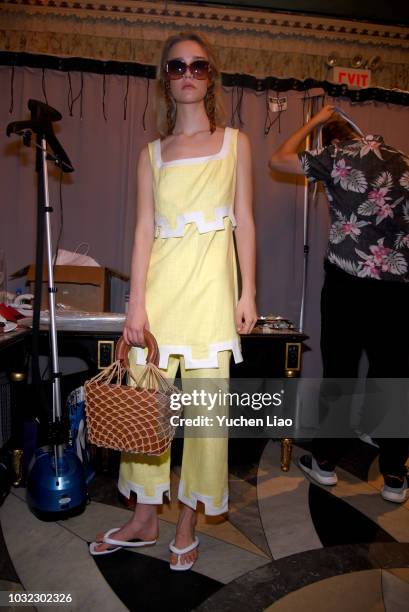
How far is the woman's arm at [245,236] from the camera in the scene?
1478 millimetres

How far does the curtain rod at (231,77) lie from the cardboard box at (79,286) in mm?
1532

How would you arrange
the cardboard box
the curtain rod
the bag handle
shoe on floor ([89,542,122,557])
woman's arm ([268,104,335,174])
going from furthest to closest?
1. the curtain rod
2. the cardboard box
3. woman's arm ([268,104,335,174])
4. shoe on floor ([89,542,122,557])
5. the bag handle

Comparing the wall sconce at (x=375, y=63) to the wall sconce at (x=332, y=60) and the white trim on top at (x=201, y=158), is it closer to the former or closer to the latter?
the wall sconce at (x=332, y=60)

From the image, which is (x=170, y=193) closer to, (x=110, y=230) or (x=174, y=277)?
(x=174, y=277)

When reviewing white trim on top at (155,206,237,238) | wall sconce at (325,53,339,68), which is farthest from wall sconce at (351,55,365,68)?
white trim on top at (155,206,237,238)

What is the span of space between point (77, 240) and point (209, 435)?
2318mm

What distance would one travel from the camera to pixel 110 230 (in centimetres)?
334

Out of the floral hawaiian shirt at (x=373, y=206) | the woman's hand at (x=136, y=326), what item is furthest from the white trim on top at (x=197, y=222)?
the floral hawaiian shirt at (x=373, y=206)

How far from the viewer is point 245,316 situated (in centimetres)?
148

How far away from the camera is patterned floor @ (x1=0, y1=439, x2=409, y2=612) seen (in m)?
1.36

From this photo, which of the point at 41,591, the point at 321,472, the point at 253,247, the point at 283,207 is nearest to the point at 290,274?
the point at 283,207

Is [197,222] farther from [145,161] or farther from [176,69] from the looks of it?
[176,69]

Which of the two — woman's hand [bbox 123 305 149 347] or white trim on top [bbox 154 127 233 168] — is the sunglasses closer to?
white trim on top [bbox 154 127 233 168]

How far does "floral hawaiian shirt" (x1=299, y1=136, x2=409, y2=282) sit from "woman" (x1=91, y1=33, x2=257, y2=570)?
752 millimetres
